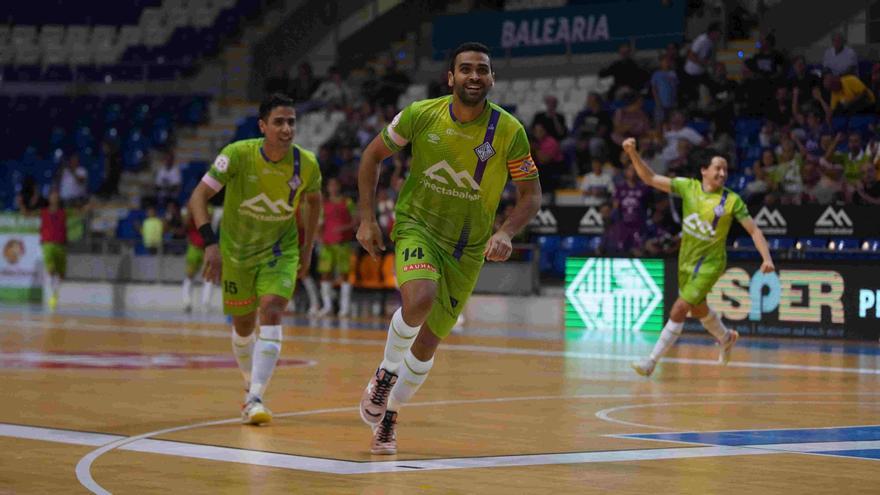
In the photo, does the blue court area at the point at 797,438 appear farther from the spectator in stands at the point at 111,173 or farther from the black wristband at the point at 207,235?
the spectator in stands at the point at 111,173

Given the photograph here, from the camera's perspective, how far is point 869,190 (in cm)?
2103

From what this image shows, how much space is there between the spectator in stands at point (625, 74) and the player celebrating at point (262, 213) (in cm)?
1611

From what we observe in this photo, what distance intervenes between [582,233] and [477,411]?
13.1 metres

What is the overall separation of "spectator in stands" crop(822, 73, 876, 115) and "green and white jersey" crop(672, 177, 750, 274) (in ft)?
26.5

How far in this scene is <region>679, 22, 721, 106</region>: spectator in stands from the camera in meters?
25.3

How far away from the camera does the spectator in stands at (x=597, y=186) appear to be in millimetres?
24438

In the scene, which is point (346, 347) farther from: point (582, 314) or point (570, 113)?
point (570, 113)

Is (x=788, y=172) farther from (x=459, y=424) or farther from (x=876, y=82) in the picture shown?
(x=459, y=424)

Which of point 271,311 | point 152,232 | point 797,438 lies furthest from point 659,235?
point 797,438

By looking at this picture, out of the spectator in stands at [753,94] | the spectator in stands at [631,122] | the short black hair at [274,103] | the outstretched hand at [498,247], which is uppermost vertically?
the spectator in stands at [753,94]

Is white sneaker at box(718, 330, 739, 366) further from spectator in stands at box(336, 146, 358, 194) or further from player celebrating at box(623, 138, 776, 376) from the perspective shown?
spectator in stands at box(336, 146, 358, 194)

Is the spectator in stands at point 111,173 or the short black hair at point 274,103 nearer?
the short black hair at point 274,103

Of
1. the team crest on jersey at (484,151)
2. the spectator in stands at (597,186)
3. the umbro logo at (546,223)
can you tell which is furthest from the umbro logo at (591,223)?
the team crest on jersey at (484,151)

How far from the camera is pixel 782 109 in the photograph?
23844mm
